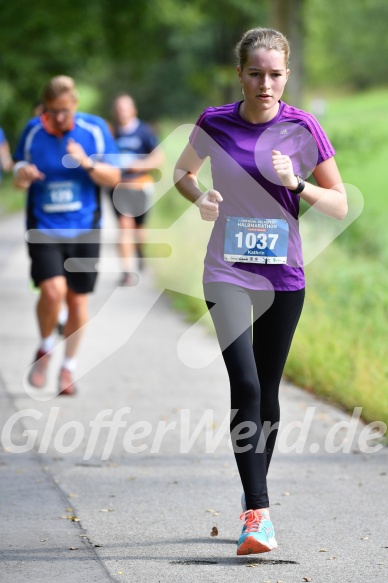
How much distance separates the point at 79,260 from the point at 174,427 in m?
1.49

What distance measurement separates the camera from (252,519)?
4.57 m

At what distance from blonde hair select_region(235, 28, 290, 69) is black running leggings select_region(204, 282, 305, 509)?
889 mm

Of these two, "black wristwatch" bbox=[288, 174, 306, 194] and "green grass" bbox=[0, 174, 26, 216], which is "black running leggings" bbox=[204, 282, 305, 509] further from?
"green grass" bbox=[0, 174, 26, 216]

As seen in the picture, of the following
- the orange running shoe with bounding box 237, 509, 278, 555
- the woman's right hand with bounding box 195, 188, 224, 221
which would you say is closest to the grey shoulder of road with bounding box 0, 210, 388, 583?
the orange running shoe with bounding box 237, 509, 278, 555

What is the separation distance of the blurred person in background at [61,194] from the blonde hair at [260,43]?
Answer: 329cm

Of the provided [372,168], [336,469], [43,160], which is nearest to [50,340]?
[43,160]

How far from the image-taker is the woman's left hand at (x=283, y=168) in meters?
4.46

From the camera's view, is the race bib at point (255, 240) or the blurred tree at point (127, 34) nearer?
the race bib at point (255, 240)

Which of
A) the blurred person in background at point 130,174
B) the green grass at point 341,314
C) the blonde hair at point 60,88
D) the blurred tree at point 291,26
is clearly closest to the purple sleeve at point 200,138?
the green grass at point 341,314

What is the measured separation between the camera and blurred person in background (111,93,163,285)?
13.9 metres

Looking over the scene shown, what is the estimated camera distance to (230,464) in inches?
250

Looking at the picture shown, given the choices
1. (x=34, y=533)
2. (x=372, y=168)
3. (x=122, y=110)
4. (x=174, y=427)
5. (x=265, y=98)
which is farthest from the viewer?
(x=372, y=168)

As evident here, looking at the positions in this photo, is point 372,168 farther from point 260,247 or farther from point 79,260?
point 260,247

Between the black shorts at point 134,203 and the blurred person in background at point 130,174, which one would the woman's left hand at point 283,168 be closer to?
the blurred person in background at point 130,174
